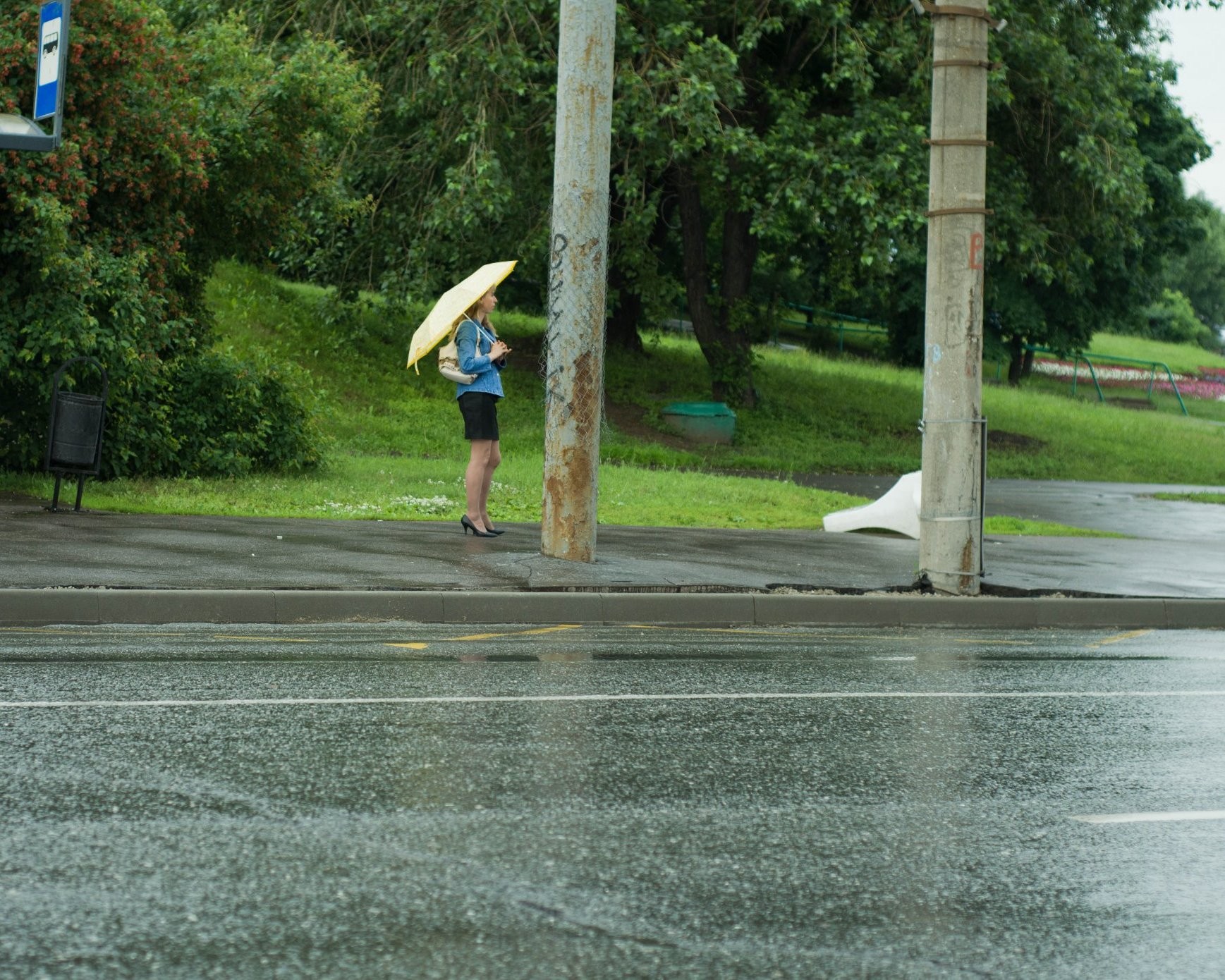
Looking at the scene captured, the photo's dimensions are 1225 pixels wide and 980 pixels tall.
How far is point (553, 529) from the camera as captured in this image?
11562 mm

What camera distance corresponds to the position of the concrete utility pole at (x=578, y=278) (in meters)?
11.3

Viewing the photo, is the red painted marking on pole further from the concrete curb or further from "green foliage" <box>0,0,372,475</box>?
"green foliage" <box>0,0,372,475</box>

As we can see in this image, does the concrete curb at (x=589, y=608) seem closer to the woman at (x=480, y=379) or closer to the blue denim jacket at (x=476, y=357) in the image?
the woman at (x=480, y=379)

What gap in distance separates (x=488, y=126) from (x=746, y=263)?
7.60m

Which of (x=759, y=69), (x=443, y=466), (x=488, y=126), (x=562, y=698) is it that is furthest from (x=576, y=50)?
(x=759, y=69)

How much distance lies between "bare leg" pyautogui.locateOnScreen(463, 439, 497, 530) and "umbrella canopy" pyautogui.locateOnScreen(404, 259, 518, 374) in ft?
2.80

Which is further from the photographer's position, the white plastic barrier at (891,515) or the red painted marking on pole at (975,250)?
the white plastic barrier at (891,515)

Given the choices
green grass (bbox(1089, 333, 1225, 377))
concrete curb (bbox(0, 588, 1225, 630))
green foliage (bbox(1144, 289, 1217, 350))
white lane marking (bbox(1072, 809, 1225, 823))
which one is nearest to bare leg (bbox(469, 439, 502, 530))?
concrete curb (bbox(0, 588, 1225, 630))

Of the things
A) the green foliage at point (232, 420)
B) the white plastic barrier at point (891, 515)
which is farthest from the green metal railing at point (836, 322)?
the white plastic barrier at point (891, 515)

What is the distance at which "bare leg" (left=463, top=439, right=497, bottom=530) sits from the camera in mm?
12594

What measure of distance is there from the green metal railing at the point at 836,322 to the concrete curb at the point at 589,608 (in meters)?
46.4

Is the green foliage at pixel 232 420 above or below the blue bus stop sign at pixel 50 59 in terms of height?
below

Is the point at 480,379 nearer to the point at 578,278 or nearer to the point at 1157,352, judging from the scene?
the point at 578,278

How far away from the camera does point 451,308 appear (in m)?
12.4
